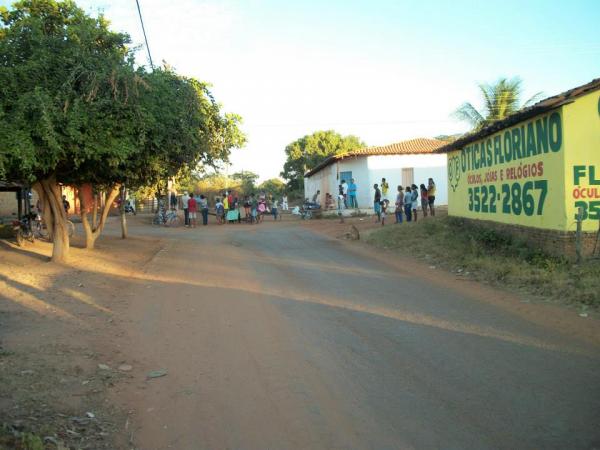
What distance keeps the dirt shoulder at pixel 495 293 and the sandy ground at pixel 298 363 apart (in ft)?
0.21

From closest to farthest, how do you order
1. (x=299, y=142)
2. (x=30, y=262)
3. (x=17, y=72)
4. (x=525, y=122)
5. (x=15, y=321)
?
1. (x=15, y=321)
2. (x=17, y=72)
3. (x=525, y=122)
4. (x=30, y=262)
5. (x=299, y=142)

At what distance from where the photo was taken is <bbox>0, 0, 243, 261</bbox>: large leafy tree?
11.3 meters

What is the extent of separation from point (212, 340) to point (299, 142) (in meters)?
62.1

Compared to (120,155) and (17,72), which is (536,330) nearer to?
(120,155)

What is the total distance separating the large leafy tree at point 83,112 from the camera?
37.1 feet

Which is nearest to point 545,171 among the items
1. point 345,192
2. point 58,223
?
point 58,223

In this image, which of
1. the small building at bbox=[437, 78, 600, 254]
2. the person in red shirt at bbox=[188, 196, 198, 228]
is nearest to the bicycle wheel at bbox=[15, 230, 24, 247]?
the person in red shirt at bbox=[188, 196, 198, 228]

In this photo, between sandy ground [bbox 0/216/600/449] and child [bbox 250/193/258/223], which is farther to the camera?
child [bbox 250/193/258/223]

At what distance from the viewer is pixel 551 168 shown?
39.9ft

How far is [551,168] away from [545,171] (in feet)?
0.88

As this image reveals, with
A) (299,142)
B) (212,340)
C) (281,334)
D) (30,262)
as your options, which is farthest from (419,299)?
(299,142)

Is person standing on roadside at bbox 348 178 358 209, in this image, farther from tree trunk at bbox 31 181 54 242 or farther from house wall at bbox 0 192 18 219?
house wall at bbox 0 192 18 219

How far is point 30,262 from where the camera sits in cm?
1442

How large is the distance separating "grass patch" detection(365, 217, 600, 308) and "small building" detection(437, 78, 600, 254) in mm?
532
